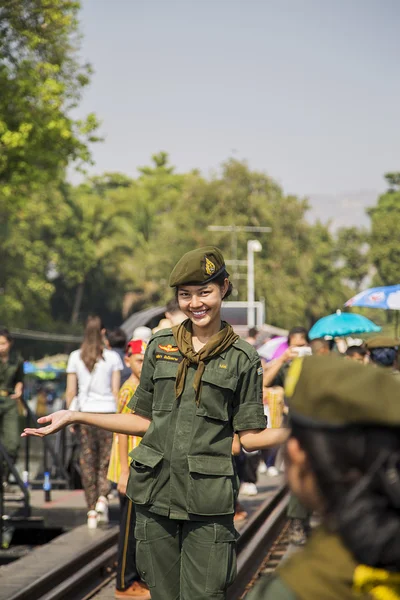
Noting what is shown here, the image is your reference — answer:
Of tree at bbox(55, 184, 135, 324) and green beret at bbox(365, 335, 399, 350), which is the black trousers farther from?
tree at bbox(55, 184, 135, 324)

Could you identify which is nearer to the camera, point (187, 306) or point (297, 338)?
point (187, 306)

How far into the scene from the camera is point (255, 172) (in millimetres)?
67875

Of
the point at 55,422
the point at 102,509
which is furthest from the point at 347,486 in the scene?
the point at 102,509

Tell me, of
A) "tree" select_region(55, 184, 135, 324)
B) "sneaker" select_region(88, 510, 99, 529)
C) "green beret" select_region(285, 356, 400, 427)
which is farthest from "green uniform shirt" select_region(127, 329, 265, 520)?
"tree" select_region(55, 184, 135, 324)

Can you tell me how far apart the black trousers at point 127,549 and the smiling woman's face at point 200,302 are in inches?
135

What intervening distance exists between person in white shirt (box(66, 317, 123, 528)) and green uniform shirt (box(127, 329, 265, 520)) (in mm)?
6473

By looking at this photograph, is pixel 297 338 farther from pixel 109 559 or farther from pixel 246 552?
pixel 109 559

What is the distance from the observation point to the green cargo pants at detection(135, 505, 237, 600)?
186 inches

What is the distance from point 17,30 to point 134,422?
18.5m

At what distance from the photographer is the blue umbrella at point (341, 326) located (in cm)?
1609

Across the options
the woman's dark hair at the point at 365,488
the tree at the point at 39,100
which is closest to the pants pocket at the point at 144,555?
the woman's dark hair at the point at 365,488

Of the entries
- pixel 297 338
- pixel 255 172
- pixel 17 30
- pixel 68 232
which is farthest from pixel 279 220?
pixel 297 338

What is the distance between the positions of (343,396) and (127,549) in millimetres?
6271

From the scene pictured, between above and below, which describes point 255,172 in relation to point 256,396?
above
